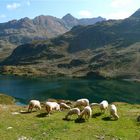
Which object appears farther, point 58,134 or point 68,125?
point 68,125

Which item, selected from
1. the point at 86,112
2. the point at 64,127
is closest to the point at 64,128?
the point at 64,127

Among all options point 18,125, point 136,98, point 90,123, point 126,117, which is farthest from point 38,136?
point 136,98

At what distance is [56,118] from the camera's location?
3944 centimetres

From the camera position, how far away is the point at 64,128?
1372 inches

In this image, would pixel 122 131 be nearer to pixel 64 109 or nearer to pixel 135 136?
pixel 135 136

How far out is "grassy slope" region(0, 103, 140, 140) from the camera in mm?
32219

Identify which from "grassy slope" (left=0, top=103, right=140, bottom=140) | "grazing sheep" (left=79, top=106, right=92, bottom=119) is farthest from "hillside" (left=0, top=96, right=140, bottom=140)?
"grazing sheep" (left=79, top=106, right=92, bottom=119)

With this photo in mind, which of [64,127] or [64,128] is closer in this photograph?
[64,128]

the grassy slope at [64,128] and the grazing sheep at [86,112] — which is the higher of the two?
the grazing sheep at [86,112]

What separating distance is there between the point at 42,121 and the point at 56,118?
2.31 metres

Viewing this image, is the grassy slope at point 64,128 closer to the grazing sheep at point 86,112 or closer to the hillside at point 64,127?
the hillside at point 64,127

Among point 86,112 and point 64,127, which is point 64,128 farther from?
point 86,112

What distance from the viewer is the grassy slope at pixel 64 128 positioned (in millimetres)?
32219

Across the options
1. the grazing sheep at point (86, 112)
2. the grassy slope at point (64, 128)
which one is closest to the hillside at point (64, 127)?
the grassy slope at point (64, 128)
